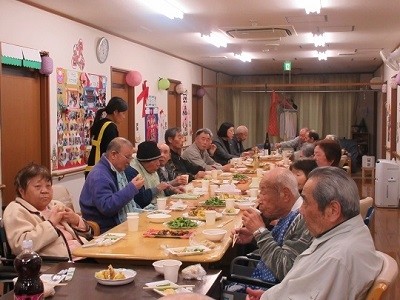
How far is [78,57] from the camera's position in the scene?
6.80 meters

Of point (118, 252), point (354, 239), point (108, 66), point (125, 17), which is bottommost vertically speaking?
point (118, 252)

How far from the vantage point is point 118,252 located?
9.86 ft

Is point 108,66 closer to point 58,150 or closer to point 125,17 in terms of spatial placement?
point 125,17

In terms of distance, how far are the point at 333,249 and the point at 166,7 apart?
4252 millimetres

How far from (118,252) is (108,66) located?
203 inches

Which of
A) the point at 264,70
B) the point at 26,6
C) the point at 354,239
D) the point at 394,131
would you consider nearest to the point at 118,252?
the point at 354,239

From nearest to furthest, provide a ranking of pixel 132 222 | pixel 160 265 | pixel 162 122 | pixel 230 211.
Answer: pixel 160 265 → pixel 132 222 → pixel 230 211 → pixel 162 122

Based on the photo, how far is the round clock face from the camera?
7398 millimetres

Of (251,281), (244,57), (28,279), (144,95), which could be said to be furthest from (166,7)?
(244,57)

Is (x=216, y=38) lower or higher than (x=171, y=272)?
higher

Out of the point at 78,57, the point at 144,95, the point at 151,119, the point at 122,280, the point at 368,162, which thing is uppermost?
the point at 78,57

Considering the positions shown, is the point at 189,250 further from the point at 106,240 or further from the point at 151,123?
the point at 151,123

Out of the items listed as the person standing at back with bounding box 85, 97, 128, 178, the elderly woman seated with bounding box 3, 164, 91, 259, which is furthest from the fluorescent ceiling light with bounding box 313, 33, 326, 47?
the elderly woman seated with bounding box 3, 164, 91, 259

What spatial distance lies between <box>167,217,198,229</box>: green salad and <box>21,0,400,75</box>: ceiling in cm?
293
